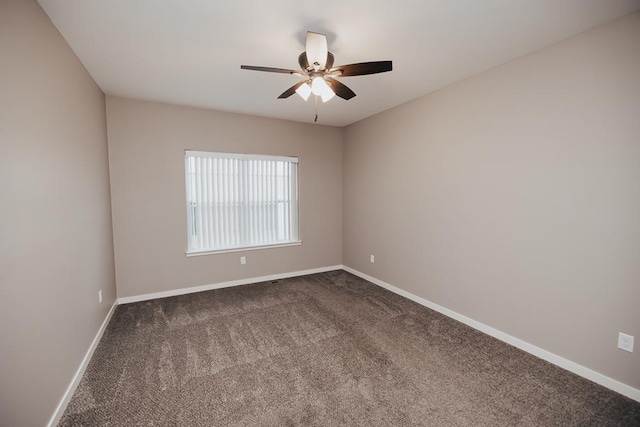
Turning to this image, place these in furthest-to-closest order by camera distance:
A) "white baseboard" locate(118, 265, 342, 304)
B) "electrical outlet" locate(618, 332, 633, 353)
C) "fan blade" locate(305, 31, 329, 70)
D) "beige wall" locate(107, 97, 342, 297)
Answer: "white baseboard" locate(118, 265, 342, 304), "beige wall" locate(107, 97, 342, 297), "electrical outlet" locate(618, 332, 633, 353), "fan blade" locate(305, 31, 329, 70)

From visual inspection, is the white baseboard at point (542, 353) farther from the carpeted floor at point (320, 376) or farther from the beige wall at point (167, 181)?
the beige wall at point (167, 181)

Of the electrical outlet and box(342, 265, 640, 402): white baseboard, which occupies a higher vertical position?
the electrical outlet

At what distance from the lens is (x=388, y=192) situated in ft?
13.1

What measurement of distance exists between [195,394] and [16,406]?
0.93 metres

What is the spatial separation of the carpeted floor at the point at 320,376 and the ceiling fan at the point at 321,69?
7.23 ft

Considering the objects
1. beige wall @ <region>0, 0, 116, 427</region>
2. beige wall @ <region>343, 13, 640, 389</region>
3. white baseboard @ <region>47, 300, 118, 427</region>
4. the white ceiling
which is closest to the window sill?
white baseboard @ <region>47, 300, 118, 427</region>

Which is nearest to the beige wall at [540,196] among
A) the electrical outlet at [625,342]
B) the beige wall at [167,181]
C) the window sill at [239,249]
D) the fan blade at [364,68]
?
the electrical outlet at [625,342]

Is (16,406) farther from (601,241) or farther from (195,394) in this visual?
(601,241)

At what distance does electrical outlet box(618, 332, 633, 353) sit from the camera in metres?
1.92

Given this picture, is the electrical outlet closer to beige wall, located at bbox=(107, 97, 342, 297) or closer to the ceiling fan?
the ceiling fan

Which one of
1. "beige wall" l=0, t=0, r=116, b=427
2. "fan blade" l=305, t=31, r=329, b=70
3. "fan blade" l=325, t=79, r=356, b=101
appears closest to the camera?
"beige wall" l=0, t=0, r=116, b=427

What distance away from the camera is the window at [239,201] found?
12.9 feet

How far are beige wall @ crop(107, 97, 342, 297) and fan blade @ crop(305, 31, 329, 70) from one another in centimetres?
241

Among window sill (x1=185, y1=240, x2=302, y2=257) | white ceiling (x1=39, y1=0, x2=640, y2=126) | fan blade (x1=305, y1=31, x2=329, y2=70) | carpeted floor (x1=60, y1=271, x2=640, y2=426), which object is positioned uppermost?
white ceiling (x1=39, y1=0, x2=640, y2=126)
